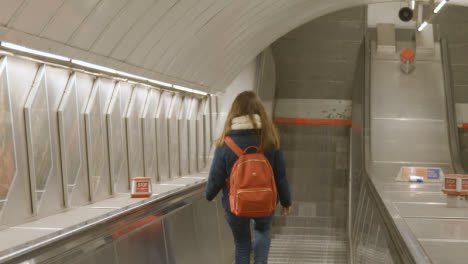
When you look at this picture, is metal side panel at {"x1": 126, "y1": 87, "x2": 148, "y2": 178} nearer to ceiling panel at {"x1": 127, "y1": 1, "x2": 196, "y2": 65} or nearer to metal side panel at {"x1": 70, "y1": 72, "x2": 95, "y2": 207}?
metal side panel at {"x1": 70, "y1": 72, "x2": 95, "y2": 207}

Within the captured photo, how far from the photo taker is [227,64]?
13.7 metres

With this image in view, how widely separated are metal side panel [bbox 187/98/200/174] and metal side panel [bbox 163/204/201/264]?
8033mm

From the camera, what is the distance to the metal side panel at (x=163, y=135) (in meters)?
12.4

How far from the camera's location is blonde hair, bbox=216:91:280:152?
465 centimetres

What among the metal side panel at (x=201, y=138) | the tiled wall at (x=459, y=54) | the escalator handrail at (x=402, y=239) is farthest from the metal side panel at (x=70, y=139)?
the tiled wall at (x=459, y=54)

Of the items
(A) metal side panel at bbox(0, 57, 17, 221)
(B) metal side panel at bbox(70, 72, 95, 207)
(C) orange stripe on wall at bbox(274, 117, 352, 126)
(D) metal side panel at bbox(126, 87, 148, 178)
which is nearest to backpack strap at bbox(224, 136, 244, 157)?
(A) metal side panel at bbox(0, 57, 17, 221)

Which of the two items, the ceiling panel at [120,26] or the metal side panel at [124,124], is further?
the metal side panel at [124,124]

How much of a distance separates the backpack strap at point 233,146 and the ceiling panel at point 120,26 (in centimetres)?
291

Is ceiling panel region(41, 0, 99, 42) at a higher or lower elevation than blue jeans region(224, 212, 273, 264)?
higher

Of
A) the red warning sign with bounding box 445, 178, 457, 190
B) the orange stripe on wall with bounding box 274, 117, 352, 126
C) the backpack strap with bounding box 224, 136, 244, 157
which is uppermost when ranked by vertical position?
the orange stripe on wall with bounding box 274, 117, 352, 126

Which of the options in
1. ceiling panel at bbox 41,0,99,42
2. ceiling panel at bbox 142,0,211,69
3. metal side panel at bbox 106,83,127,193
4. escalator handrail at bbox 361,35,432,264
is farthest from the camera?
metal side panel at bbox 106,83,127,193

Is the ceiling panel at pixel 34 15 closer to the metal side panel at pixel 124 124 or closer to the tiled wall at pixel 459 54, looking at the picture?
the metal side panel at pixel 124 124

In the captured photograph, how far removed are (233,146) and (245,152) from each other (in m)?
0.12

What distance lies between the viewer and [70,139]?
8.28m
